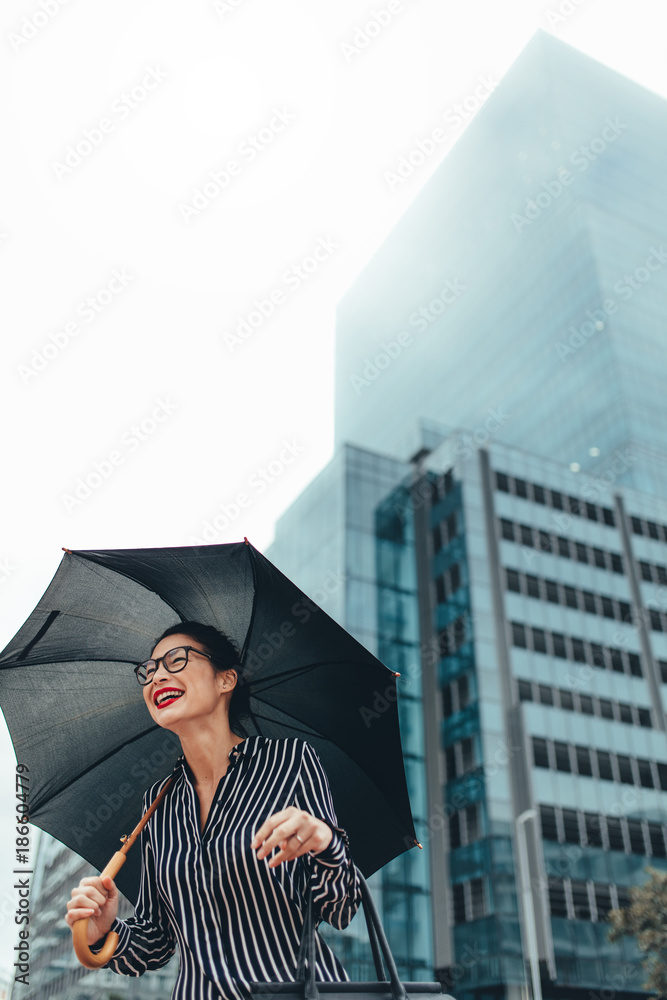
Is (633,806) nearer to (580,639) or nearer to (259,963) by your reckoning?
(580,639)

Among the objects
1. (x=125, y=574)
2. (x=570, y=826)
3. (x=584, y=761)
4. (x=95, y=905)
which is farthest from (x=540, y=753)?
(x=95, y=905)

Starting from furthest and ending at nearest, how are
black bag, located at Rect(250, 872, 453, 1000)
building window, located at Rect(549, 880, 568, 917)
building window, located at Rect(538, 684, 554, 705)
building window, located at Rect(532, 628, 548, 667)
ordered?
1. building window, located at Rect(532, 628, 548, 667)
2. building window, located at Rect(538, 684, 554, 705)
3. building window, located at Rect(549, 880, 568, 917)
4. black bag, located at Rect(250, 872, 453, 1000)

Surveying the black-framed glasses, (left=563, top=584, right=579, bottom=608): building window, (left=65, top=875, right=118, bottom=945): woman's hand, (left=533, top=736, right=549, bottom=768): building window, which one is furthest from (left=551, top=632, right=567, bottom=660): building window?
(left=65, top=875, right=118, bottom=945): woman's hand

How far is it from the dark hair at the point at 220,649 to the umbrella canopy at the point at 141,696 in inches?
1.2

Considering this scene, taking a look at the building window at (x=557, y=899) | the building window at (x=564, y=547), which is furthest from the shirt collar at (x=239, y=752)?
the building window at (x=564, y=547)

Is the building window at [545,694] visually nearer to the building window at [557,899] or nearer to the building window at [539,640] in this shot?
the building window at [539,640]

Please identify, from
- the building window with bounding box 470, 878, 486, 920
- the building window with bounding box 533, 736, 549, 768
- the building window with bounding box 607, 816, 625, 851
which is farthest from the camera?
the building window with bounding box 533, 736, 549, 768

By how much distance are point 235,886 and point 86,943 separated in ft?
1.60

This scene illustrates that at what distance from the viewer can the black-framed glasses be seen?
10.4 ft

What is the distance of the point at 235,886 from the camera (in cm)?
272

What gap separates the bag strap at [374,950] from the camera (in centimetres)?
225

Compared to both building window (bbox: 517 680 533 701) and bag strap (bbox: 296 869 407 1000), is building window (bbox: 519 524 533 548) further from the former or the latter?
bag strap (bbox: 296 869 407 1000)

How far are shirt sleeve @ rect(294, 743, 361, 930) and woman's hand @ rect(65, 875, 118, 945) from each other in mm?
652

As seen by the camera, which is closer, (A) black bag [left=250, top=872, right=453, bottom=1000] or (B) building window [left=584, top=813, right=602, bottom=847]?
(A) black bag [left=250, top=872, right=453, bottom=1000]
